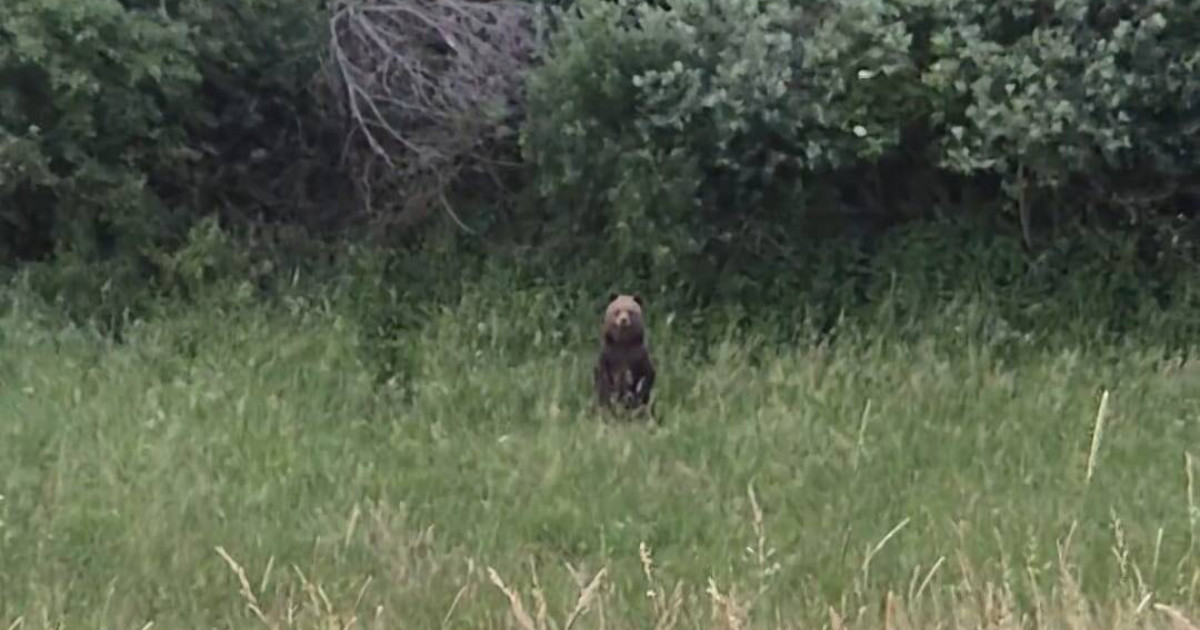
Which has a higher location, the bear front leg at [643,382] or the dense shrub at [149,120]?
the dense shrub at [149,120]

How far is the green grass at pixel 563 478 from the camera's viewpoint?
5.79 metres

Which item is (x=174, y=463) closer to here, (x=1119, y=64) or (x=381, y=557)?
(x=381, y=557)

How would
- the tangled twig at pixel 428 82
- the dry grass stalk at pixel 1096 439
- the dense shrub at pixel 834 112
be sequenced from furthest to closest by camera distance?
1. the tangled twig at pixel 428 82
2. the dense shrub at pixel 834 112
3. the dry grass stalk at pixel 1096 439

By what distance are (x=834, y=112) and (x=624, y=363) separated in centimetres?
227

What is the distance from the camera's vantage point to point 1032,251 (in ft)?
33.6

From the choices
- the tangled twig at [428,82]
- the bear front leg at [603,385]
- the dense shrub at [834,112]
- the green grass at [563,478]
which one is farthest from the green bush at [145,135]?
the bear front leg at [603,385]

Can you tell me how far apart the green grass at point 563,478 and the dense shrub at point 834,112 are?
86 cm

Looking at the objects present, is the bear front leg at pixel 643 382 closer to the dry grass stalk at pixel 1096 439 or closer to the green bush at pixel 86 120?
the dry grass stalk at pixel 1096 439

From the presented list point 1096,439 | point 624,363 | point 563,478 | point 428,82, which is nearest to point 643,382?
point 624,363

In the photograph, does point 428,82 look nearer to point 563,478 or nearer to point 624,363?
point 624,363

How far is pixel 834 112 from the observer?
9672 millimetres

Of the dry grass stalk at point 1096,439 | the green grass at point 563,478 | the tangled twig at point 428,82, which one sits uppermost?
the tangled twig at point 428,82

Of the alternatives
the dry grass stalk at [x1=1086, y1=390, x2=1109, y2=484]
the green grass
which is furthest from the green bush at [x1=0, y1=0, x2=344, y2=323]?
the dry grass stalk at [x1=1086, y1=390, x2=1109, y2=484]

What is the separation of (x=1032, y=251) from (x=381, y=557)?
5.29 meters
